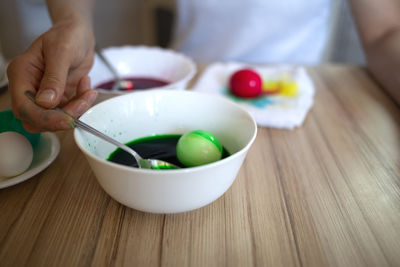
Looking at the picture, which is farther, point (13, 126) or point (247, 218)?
point (13, 126)

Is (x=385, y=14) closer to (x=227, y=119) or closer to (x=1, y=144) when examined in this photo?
(x=227, y=119)

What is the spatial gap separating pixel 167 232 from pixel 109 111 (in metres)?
0.25

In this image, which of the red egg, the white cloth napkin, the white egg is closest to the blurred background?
the white cloth napkin

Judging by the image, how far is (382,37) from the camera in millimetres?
976

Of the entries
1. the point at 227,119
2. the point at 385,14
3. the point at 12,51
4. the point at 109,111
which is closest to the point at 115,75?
the point at 109,111

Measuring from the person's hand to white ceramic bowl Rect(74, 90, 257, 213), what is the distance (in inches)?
1.9

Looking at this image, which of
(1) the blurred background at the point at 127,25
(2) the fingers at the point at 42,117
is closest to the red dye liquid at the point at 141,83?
(2) the fingers at the point at 42,117

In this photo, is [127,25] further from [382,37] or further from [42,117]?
[42,117]

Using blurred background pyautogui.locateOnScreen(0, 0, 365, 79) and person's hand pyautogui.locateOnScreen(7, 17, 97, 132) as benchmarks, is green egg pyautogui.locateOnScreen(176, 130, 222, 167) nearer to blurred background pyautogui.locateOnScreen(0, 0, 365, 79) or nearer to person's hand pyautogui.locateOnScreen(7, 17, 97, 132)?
person's hand pyautogui.locateOnScreen(7, 17, 97, 132)

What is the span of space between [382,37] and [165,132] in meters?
0.78

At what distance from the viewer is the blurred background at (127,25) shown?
6.27ft

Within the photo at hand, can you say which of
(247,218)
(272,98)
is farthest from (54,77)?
(272,98)

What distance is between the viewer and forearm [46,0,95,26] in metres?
0.80

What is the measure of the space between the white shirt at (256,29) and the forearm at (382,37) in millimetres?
220
